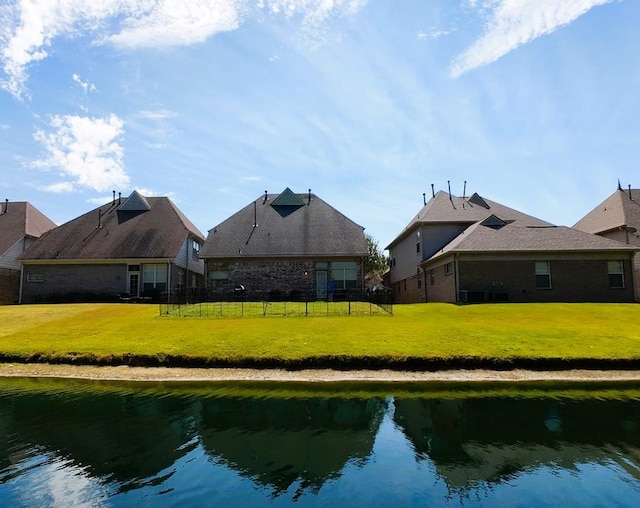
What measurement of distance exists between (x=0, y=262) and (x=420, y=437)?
37.8m

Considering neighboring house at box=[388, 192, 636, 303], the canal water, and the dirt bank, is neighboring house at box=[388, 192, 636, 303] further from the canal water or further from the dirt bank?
the canal water

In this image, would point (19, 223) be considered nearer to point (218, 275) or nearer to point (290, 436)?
point (218, 275)

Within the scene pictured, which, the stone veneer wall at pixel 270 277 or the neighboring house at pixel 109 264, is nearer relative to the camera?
the stone veneer wall at pixel 270 277

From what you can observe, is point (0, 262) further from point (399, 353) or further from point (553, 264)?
point (553, 264)

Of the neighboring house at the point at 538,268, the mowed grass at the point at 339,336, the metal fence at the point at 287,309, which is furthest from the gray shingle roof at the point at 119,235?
the neighboring house at the point at 538,268

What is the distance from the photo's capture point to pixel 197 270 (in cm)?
3988

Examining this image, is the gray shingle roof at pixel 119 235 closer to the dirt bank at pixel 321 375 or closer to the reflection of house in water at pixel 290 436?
the dirt bank at pixel 321 375

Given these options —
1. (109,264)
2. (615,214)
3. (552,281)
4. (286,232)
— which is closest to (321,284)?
(286,232)

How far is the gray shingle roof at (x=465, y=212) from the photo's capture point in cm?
3519

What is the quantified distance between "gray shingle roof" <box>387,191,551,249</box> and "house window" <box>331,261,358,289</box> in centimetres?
682

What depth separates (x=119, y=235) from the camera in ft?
118

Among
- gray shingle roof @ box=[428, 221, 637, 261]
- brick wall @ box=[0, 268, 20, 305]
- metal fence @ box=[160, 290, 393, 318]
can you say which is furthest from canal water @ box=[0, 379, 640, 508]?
brick wall @ box=[0, 268, 20, 305]

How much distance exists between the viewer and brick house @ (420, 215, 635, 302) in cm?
2858

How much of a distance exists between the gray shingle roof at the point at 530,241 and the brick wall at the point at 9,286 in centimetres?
3310
